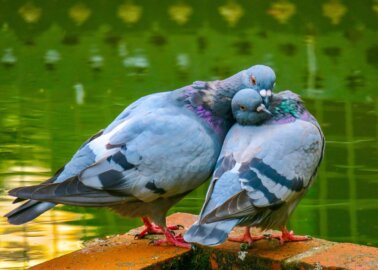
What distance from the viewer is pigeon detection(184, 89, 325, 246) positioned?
371 centimetres

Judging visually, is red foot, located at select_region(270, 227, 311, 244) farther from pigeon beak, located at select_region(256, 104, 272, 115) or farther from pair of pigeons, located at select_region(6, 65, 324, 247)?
pigeon beak, located at select_region(256, 104, 272, 115)

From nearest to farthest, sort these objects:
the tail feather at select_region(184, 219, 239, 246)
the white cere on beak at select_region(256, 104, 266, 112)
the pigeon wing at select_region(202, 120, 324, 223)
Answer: the tail feather at select_region(184, 219, 239, 246) → the pigeon wing at select_region(202, 120, 324, 223) → the white cere on beak at select_region(256, 104, 266, 112)

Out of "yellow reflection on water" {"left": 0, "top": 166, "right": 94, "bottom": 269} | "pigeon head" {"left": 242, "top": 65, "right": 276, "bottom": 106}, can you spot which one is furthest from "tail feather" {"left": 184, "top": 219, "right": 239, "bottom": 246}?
"yellow reflection on water" {"left": 0, "top": 166, "right": 94, "bottom": 269}

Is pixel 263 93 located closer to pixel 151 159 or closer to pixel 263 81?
pixel 263 81

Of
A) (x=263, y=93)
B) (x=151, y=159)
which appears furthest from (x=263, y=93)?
(x=151, y=159)

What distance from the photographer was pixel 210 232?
3.66 metres

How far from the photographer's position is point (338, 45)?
9078mm

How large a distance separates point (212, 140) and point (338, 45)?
5161 millimetres

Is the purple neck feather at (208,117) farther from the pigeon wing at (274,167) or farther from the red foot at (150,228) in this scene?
the red foot at (150,228)

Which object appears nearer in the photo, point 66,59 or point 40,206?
point 40,206

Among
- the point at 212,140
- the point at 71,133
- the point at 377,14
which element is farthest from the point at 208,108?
the point at 377,14

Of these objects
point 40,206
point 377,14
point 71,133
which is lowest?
point 377,14

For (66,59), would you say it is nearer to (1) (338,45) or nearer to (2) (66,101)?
(2) (66,101)

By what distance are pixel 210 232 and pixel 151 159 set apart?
1.54ft
